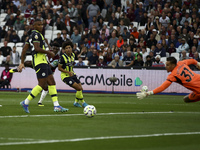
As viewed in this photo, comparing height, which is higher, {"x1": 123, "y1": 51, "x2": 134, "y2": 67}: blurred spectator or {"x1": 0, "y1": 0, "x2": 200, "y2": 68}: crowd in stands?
{"x1": 0, "y1": 0, "x2": 200, "y2": 68}: crowd in stands

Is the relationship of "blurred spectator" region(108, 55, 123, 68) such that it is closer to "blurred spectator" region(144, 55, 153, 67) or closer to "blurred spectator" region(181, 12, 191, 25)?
"blurred spectator" region(144, 55, 153, 67)

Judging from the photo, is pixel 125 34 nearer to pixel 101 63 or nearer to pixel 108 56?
pixel 108 56

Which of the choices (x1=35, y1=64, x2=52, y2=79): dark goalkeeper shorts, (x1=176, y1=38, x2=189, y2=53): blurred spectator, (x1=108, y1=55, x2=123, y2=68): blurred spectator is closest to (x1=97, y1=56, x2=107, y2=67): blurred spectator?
(x1=108, y1=55, x2=123, y2=68): blurred spectator

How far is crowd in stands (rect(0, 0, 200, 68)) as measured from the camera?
2736 centimetres

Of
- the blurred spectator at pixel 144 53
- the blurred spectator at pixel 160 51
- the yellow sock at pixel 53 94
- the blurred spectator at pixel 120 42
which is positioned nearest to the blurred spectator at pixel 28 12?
the blurred spectator at pixel 120 42

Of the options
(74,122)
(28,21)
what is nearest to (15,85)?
(28,21)

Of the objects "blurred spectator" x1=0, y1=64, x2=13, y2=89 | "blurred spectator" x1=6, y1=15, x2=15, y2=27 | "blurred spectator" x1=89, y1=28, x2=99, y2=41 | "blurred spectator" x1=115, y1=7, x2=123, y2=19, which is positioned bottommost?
"blurred spectator" x1=0, y1=64, x2=13, y2=89

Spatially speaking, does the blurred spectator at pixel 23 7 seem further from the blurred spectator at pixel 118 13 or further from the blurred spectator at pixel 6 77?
the blurred spectator at pixel 6 77

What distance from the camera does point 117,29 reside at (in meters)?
29.8

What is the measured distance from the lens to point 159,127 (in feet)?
31.2

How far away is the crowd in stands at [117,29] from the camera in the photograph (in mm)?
27359

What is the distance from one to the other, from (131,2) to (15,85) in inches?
396

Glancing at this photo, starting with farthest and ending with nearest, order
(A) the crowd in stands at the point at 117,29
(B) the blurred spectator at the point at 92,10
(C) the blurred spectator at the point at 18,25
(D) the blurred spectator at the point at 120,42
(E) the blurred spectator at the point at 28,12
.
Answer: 1. (E) the blurred spectator at the point at 28,12
2. (C) the blurred spectator at the point at 18,25
3. (B) the blurred spectator at the point at 92,10
4. (D) the blurred spectator at the point at 120,42
5. (A) the crowd in stands at the point at 117,29

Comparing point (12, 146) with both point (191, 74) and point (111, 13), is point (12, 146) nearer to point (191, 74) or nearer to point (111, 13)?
point (191, 74)
